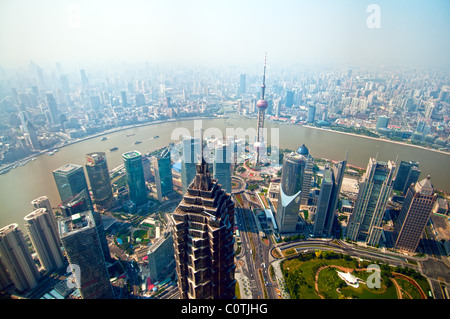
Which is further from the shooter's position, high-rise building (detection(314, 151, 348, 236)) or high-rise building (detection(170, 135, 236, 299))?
high-rise building (detection(314, 151, 348, 236))

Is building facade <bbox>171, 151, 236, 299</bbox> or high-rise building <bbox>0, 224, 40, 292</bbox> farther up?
building facade <bbox>171, 151, 236, 299</bbox>

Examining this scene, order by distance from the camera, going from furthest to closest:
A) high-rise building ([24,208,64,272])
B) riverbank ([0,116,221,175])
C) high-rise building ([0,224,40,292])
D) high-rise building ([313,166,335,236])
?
riverbank ([0,116,221,175]), high-rise building ([313,166,335,236]), high-rise building ([24,208,64,272]), high-rise building ([0,224,40,292])

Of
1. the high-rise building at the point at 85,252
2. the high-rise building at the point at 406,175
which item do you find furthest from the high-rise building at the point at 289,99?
the high-rise building at the point at 85,252

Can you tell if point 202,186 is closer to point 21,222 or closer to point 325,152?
point 21,222

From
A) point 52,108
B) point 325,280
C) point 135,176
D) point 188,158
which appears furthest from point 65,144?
point 325,280

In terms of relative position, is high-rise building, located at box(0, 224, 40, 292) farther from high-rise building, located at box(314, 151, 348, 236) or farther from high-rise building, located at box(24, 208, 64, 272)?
high-rise building, located at box(314, 151, 348, 236)

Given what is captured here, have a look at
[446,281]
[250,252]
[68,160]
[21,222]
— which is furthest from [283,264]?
[68,160]

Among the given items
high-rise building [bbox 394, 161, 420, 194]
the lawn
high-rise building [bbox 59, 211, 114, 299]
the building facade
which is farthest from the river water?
the building facade
